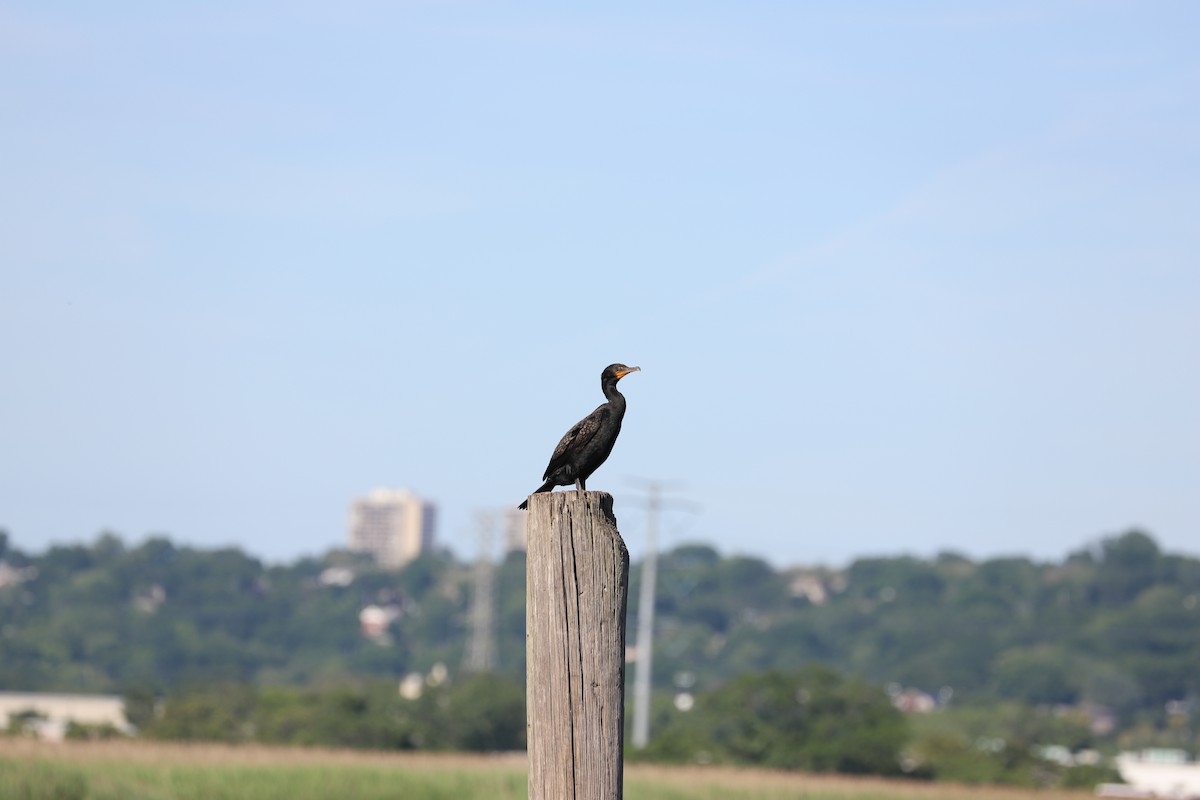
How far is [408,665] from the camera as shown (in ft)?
443

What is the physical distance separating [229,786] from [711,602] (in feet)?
439

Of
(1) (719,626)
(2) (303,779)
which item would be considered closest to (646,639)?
(2) (303,779)

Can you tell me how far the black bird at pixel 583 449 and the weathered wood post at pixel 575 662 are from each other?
0.86m

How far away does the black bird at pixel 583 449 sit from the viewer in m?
5.54

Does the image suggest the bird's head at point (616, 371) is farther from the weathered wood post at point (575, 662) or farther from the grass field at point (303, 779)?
the grass field at point (303, 779)

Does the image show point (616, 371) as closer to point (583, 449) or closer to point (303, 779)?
point (583, 449)

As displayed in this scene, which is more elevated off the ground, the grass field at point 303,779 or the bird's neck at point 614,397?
the bird's neck at point 614,397

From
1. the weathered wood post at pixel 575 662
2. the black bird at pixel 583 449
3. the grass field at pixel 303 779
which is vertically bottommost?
the grass field at pixel 303 779

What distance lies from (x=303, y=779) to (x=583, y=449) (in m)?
18.1

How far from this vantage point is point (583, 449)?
5543 mm

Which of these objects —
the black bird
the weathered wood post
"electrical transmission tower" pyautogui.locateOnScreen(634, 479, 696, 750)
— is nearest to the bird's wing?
the black bird

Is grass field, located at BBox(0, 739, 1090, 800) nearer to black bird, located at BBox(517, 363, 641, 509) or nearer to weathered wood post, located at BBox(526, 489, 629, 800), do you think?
black bird, located at BBox(517, 363, 641, 509)

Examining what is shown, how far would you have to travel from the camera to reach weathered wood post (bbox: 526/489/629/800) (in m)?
4.59

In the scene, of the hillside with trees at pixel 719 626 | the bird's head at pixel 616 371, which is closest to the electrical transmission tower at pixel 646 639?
the hillside with trees at pixel 719 626
